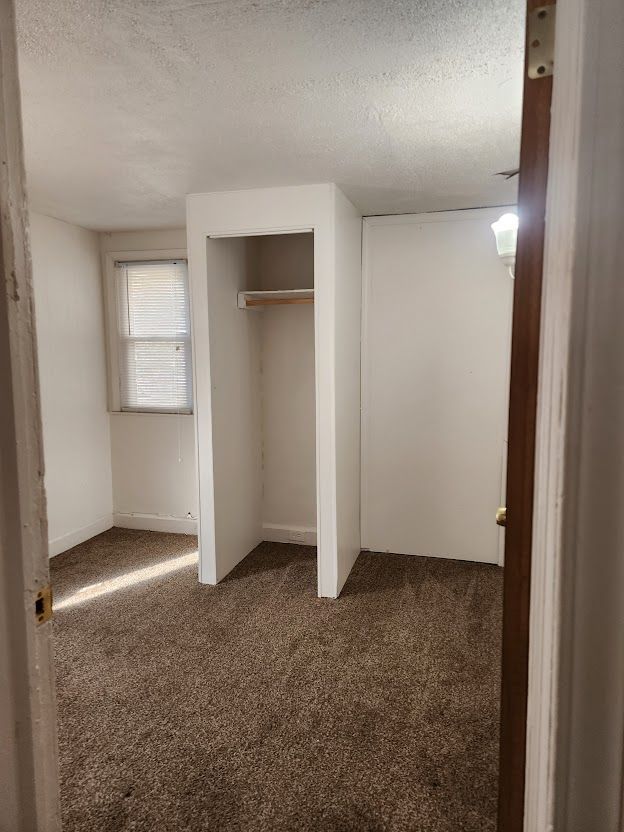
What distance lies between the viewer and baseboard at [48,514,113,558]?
4.02m

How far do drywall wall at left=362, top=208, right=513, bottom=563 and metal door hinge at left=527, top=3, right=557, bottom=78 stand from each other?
302 cm

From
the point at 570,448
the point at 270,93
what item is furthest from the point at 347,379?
the point at 570,448

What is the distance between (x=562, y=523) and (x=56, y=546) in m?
4.09

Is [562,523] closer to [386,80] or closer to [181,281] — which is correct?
[386,80]

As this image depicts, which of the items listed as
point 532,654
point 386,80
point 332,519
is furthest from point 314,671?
point 386,80

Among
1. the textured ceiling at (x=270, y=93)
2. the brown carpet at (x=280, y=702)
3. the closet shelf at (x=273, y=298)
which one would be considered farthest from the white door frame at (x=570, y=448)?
the closet shelf at (x=273, y=298)

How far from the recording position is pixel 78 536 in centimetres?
426

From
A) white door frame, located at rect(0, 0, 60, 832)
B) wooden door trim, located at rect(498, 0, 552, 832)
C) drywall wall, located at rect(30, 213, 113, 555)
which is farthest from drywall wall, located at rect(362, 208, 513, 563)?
white door frame, located at rect(0, 0, 60, 832)

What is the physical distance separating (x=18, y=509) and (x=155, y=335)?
3752mm

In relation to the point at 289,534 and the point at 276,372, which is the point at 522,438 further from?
the point at 289,534

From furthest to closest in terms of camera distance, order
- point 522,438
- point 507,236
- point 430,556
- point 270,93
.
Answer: point 430,556, point 507,236, point 270,93, point 522,438

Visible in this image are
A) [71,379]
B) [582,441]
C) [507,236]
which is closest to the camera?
[582,441]

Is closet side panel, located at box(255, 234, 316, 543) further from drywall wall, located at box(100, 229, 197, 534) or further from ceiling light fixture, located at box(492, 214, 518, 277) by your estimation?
ceiling light fixture, located at box(492, 214, 518, 277)

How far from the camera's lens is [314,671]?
2561mm
